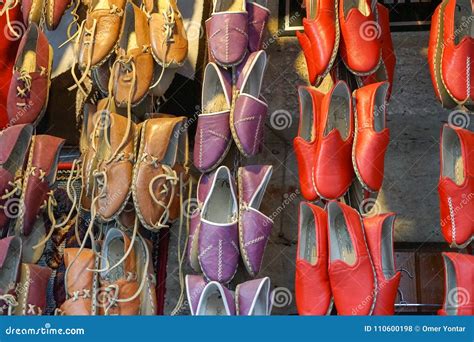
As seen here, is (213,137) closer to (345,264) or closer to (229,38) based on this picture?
(229,38)

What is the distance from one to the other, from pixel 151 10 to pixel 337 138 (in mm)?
655

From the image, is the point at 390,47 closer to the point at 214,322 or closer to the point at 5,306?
the point at 214,322

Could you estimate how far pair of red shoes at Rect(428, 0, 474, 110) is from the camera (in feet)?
5.54

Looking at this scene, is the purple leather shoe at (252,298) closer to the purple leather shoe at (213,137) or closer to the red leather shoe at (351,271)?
the red leather shoe at (351,271)

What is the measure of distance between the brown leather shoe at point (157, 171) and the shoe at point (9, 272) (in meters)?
0.34

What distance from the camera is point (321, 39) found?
5.98ft

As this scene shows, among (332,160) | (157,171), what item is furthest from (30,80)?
(332,160)

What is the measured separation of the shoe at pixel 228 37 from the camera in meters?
1.84

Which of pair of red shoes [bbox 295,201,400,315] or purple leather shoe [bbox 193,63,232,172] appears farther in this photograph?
purple leather shoe [bbox 193,63,232,172]

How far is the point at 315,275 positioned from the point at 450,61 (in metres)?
0.57

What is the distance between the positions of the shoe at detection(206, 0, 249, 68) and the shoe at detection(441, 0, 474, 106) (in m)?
0.47

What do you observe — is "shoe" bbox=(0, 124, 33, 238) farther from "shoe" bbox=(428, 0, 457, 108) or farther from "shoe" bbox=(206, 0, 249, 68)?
"shoe" bbox=(428, 0, 457, 108)

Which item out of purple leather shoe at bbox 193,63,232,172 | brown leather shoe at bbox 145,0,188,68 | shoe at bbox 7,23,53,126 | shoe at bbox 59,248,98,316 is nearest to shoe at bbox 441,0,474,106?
purple leather shoe at bbox 193,63,232,172

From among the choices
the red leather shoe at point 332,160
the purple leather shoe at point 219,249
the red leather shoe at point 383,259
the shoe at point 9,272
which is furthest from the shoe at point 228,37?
the shoe at point 9,272
